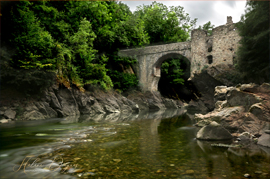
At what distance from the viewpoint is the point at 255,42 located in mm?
12219

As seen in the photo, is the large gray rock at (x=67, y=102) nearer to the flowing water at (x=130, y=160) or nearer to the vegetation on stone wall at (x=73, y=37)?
the vegetation on stone wall at (x=73, y=37)

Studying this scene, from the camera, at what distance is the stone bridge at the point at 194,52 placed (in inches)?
843

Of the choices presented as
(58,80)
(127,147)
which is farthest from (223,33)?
(127,147)

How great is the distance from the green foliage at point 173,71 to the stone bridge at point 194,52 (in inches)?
173

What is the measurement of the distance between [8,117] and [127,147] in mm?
9030

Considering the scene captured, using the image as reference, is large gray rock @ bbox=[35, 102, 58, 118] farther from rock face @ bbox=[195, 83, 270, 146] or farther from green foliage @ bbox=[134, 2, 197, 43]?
green foliage @ bbox=[134, 2, 197, 43]

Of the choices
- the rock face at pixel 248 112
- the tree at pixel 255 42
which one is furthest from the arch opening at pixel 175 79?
the rock face at pixel 248 112

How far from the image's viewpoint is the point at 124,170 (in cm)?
353

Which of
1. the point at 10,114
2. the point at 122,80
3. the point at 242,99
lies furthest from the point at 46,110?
the point at 122,80

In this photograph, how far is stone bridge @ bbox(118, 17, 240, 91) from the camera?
70.2 feet

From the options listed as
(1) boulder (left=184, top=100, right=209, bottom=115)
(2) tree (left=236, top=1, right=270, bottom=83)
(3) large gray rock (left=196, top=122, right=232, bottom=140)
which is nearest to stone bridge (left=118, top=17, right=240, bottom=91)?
(1) boulder (left=184, top=100, right=209, bottom=115)

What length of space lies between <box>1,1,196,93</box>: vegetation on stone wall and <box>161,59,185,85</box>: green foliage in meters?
4.07

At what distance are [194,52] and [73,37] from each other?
13.7 metres

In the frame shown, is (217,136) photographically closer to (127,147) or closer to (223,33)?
(127,147)
